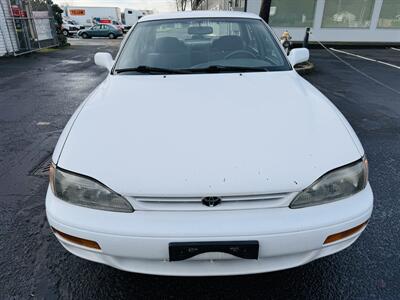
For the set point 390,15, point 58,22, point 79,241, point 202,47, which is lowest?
point 58,22

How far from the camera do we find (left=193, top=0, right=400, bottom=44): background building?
55.9 ft

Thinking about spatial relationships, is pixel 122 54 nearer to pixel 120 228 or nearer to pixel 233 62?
pixel 233 62

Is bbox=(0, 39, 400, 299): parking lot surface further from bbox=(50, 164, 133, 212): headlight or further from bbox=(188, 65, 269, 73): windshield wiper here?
bbox=(188, 65, 269, 73): windshield wiper

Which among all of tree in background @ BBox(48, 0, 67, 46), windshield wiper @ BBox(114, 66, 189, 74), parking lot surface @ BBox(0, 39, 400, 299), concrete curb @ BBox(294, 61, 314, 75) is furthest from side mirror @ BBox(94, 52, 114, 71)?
tree in background @ BBox(48, 0, 67, 46)

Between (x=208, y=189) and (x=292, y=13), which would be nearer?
(x=208, y=189)

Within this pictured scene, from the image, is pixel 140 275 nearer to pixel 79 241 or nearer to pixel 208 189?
pixel 79 241

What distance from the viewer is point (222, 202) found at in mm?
1494

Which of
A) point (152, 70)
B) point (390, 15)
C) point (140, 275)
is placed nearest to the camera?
point (140, 275)

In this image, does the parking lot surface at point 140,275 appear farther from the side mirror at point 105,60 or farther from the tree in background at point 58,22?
the tree in background at point 58,22

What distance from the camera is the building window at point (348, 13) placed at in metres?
17.1

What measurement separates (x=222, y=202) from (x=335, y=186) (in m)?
0.57

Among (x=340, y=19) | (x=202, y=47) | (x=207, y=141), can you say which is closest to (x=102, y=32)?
(x=340, y=19)

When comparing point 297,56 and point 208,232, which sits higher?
point 297,56

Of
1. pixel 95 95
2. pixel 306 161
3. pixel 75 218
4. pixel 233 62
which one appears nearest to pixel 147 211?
pixel 75 218
